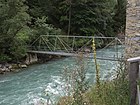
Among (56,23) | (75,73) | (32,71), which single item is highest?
(56,23)

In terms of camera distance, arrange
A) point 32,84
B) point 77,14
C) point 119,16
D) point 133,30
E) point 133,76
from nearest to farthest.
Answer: point 133,76 < point 133,30 < point 32,84 < point 77,14 < point 119,16

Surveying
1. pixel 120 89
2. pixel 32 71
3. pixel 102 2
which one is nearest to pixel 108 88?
pixel 120 89

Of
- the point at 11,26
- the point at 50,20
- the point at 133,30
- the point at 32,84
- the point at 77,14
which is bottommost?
the point at 32,84

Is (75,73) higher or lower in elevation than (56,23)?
lower

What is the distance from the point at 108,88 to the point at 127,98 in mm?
743

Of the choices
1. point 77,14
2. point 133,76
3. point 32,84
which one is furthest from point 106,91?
point 77,14

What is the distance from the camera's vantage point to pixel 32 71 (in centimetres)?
1238

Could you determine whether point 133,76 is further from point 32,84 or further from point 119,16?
point 119,16

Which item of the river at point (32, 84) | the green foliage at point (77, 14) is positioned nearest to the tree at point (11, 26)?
the river at point (32, 84)

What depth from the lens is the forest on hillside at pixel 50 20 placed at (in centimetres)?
1374

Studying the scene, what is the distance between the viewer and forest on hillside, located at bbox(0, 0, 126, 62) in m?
13.7

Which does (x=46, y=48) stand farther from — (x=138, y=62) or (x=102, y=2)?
(x=138, y=62)

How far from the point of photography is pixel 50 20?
21469 mm

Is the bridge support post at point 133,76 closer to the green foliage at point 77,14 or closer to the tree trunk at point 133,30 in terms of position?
the tree trunk at point 133,30
